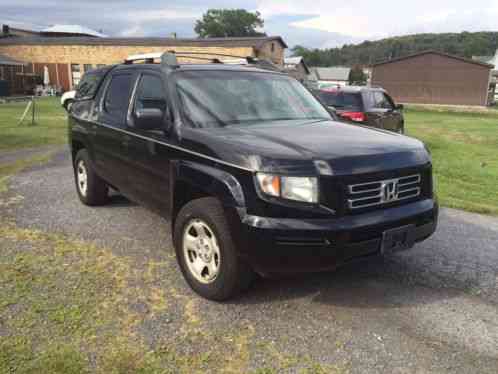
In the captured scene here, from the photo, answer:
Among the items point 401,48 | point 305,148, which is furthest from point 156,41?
point 401,48

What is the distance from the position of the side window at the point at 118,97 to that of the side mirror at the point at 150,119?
0.91m

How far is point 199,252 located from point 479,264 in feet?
9.02

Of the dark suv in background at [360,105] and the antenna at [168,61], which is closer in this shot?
the antenna at [168,61]

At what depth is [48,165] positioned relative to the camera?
29.7ft

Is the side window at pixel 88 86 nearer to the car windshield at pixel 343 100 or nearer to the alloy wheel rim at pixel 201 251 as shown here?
the alloy wheel rim at pixel 201 251

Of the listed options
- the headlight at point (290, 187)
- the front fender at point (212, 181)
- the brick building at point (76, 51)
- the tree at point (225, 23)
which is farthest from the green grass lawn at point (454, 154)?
the tree at point (225, 23)

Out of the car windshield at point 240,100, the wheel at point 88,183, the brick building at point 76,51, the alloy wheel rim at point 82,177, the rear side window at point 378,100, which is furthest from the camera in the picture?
the brick building at point 76,51

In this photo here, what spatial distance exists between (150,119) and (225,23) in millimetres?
95522

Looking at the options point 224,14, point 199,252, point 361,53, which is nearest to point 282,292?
point 199,252

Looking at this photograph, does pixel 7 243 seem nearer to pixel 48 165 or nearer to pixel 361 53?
pixel 48 165

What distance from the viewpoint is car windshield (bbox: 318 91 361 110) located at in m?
10.3

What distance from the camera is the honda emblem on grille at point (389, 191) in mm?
3318

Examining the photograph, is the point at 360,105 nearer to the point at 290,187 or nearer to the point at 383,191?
the point at 383,191

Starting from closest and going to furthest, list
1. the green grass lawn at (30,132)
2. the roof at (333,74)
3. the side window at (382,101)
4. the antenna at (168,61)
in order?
the antenna at (168,61), the side window at (382,101), the green grass lawn at (30,132), the roof at (333,74)
